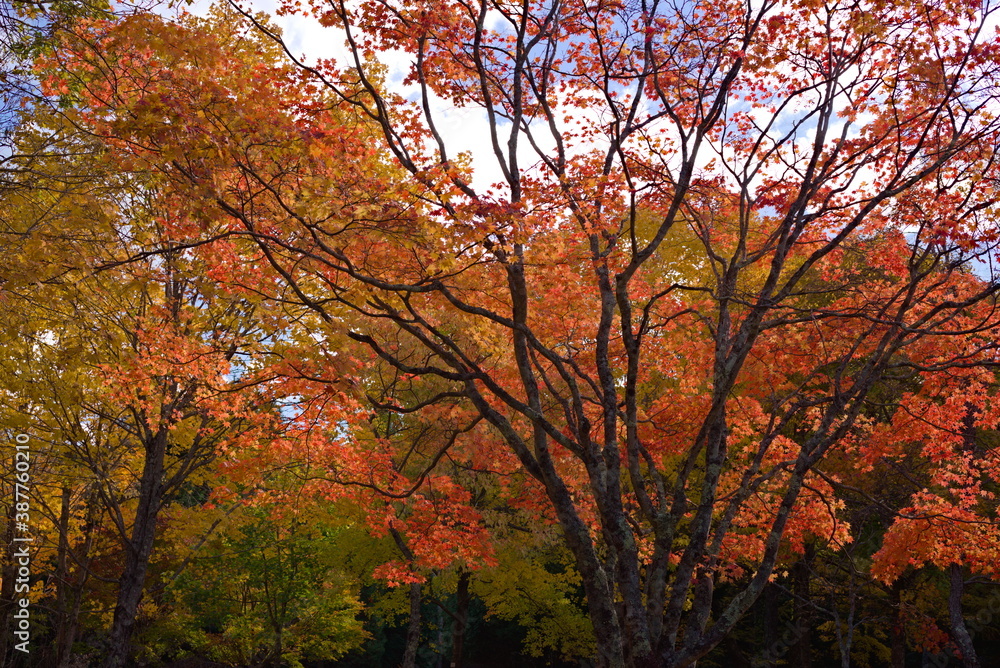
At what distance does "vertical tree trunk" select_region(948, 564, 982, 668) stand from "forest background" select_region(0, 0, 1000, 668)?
0.22 ft

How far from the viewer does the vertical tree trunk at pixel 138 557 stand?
10.5 meters

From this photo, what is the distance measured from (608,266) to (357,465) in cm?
549

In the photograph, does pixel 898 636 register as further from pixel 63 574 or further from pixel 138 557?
pixel 63 574

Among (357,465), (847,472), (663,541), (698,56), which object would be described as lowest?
(663,541)

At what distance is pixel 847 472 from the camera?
16.7 meters

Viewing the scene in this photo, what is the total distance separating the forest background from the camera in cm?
665

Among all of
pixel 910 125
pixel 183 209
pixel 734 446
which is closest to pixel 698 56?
pixel 910 125

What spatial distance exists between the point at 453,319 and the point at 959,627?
11.4 metres

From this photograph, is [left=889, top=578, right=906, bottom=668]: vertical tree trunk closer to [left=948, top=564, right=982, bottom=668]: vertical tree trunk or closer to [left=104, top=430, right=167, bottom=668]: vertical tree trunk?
[left=948, top=564, right=982, bottom=668]: vertical tree trunk

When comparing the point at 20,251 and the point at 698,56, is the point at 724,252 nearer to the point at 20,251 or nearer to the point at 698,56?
the point at 698,56

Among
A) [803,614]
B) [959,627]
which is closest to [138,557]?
[959,627]

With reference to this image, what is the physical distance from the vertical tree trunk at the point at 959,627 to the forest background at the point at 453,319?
66 millimetres

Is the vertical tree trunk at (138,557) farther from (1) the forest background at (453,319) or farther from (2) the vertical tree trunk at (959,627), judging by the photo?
(2) the vertical tree trunk at (959,627)

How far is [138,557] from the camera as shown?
1077cm
